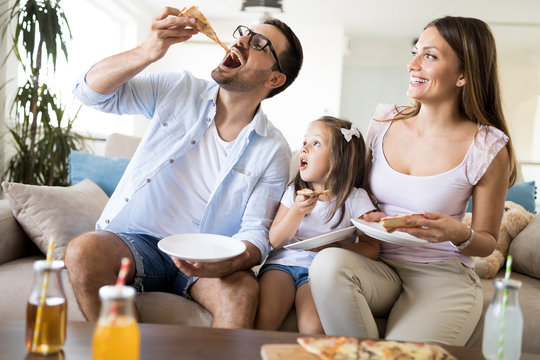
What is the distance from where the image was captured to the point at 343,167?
73.2 inches

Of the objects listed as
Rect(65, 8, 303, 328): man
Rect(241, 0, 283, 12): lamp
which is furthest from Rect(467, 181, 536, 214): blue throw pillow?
Rect(241, 0, 283, 12): lamp

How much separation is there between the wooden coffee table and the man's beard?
105 cm

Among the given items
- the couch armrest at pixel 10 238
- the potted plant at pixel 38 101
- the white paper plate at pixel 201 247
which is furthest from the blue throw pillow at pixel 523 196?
the potted plant at pixel 38 101

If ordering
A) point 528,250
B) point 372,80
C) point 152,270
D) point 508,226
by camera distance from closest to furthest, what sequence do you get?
Result: point 152,270 < point 528,250 < point 508,226 < point 372,80

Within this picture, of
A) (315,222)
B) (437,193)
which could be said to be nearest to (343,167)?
(315,222)

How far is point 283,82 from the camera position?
212 cm

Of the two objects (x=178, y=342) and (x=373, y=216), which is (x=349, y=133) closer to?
(x=373, y=216)

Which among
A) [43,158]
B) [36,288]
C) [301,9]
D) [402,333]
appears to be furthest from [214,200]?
[301,9]

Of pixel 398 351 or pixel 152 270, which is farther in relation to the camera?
pixel 152 270

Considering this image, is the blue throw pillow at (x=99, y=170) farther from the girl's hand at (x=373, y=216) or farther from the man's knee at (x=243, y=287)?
the girl's hand at (x=373, y=216)

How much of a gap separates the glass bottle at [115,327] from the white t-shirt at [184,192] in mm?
1080

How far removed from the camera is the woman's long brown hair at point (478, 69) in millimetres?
1717

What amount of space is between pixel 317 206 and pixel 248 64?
62 cm

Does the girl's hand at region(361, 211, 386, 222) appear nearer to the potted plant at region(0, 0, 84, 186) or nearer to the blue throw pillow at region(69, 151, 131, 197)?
the blue throw pillow at region(69, 151, 131, 197)
